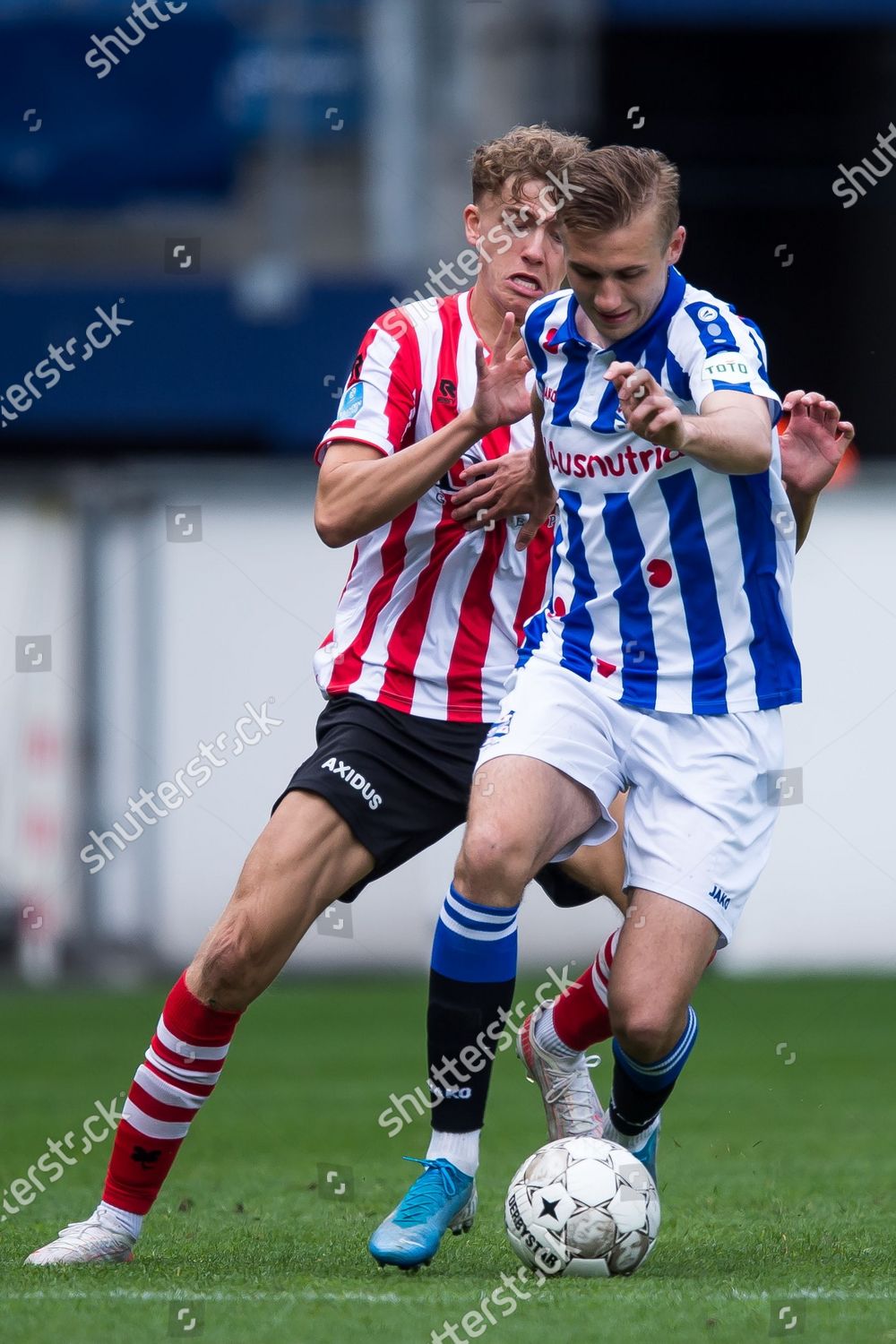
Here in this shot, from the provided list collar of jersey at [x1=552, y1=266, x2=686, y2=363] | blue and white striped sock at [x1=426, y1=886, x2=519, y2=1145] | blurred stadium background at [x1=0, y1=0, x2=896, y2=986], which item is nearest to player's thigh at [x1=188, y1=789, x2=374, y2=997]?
blue and white striped sock at [x1=426, y1=886, x2=519, y2=1145]

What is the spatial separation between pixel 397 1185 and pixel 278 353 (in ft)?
25.7

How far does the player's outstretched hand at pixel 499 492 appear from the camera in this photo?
4.76 meters

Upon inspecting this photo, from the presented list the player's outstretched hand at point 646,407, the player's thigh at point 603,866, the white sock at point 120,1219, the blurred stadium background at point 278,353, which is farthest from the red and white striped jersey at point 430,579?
the blurred stadium background at point 278,353

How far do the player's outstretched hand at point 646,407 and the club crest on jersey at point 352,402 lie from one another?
3.19 ft

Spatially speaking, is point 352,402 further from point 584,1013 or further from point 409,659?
point 584,1013

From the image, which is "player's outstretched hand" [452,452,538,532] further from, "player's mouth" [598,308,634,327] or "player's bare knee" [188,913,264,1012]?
"player's bare knee" [188,913,264,1012]

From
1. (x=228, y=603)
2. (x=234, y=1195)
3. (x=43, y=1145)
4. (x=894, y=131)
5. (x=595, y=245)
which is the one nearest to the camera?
(x=595, y=245)

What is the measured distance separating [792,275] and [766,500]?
11359mm

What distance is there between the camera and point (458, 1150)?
14.4 ft

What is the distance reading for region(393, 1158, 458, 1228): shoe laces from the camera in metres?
4.22

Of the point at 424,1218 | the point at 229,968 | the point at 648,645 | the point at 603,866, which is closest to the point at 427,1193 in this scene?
the point at 424,1218

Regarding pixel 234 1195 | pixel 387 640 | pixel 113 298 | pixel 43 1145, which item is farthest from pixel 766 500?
pixel 113 298

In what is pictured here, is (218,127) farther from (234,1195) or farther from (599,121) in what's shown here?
(234,1195)

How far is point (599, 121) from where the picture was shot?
51.4 ft
